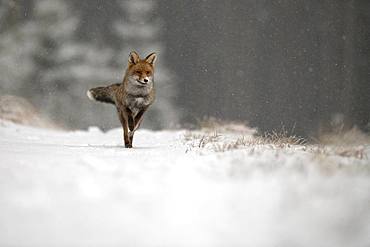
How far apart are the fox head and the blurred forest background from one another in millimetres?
11555

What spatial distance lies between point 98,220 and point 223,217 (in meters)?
0.81

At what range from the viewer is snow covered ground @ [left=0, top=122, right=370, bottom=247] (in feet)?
8.93

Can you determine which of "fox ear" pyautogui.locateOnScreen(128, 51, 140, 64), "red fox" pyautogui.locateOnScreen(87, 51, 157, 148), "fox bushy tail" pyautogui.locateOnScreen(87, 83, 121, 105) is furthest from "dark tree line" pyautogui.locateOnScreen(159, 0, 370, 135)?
"fox ear" pyautogui.locateOnScreen(128, 51, 140, 64)

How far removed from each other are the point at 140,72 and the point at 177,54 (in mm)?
13612

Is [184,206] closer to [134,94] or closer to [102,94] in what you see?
[134,94]

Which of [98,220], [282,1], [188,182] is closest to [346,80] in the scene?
[282,1]

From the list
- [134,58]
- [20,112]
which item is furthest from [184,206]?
[20,112]

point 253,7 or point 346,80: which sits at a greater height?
point 253,7

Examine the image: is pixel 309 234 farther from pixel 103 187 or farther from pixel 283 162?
pixel 283 162

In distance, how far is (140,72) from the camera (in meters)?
7.89

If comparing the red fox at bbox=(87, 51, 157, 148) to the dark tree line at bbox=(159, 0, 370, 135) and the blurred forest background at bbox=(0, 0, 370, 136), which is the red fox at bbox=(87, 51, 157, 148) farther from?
the blurred forest background at bbox=(0, 0, 370, 136)

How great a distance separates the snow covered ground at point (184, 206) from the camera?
272cm

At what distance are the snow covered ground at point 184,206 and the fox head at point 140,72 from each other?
143 inches

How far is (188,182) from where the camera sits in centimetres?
380
